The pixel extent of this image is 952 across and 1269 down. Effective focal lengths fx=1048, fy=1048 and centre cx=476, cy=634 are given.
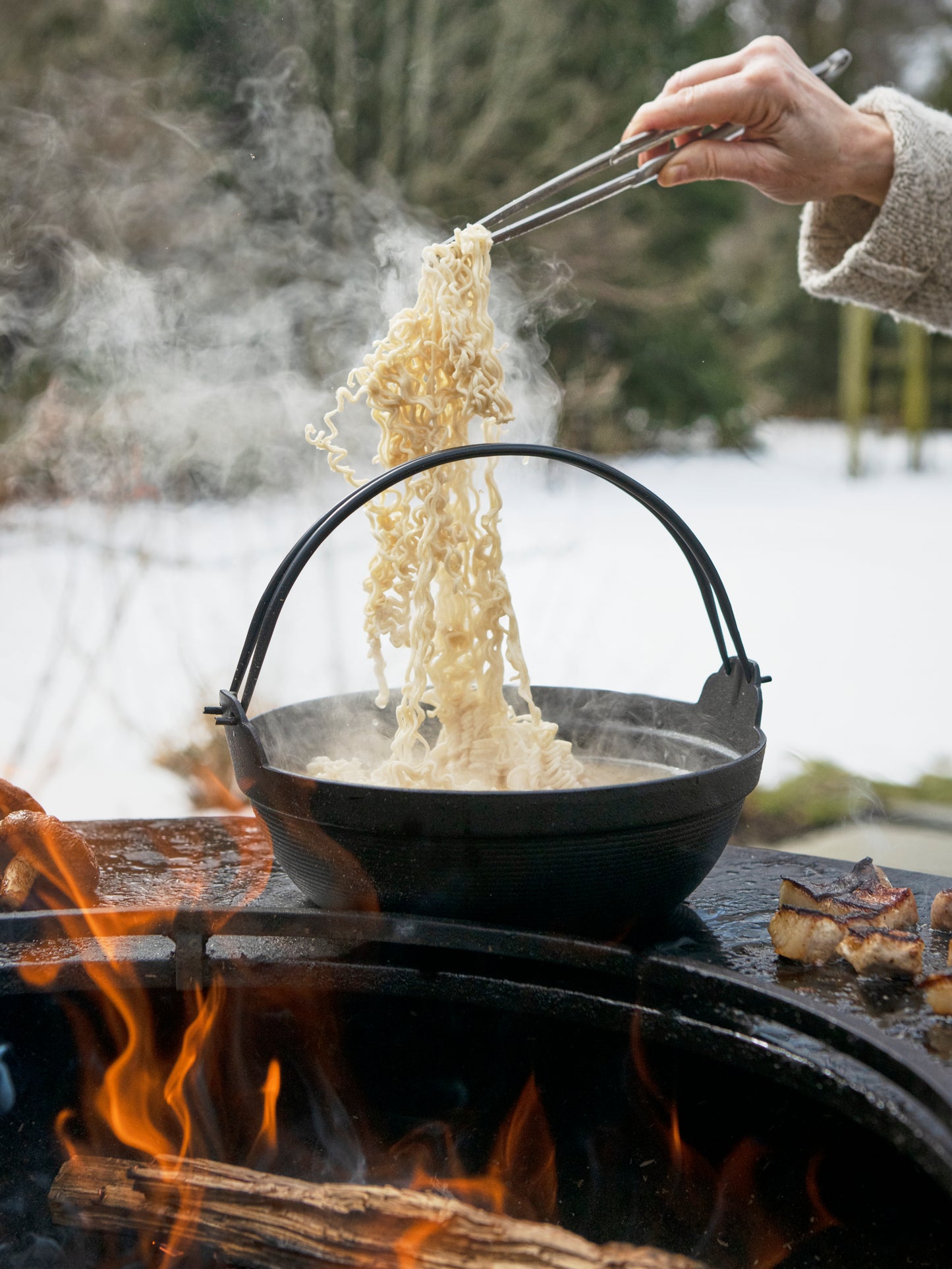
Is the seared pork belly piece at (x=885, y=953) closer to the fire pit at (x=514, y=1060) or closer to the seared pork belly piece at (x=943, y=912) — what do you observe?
the fire pit at (x=514, y=1060)

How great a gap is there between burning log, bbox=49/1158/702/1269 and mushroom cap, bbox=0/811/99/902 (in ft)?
1.60

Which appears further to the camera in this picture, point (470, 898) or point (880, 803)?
point (880, 803)

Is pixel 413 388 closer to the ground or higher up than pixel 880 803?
higher up

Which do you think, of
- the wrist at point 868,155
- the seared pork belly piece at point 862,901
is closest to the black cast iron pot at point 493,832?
the seared pork belly piece at point 862,901

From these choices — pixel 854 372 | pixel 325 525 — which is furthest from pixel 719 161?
pixel 854 372

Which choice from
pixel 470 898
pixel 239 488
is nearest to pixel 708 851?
pixel 470 898

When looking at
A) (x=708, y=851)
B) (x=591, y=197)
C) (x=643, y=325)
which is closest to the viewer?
(x=708, y=851)

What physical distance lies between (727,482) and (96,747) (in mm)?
6267

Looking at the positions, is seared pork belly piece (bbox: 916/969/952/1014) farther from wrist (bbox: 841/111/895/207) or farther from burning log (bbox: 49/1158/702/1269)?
wrist (bbox: 841/111/895/207)

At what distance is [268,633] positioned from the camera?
169 cm

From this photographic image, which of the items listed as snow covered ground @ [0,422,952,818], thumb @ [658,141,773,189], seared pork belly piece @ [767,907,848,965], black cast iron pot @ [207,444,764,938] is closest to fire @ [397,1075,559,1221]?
black cast iron pot @ [207,444,764,938]

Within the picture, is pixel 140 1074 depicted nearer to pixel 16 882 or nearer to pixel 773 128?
pixel 16 882

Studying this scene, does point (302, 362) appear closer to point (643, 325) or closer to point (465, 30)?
point (465, 30)

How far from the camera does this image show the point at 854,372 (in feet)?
30.3
